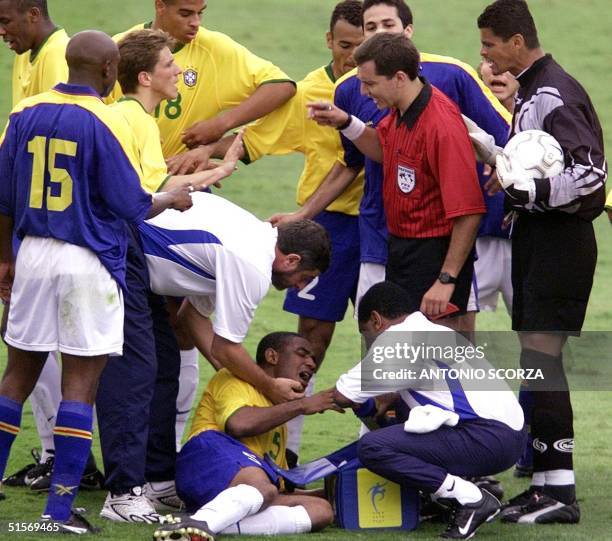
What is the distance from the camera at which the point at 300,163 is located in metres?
14.8

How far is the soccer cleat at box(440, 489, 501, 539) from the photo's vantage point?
5070mm

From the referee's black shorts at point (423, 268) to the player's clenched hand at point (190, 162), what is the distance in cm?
105

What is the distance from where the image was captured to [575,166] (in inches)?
212

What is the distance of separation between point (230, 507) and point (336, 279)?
86.3 inches

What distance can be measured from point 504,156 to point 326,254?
850mm

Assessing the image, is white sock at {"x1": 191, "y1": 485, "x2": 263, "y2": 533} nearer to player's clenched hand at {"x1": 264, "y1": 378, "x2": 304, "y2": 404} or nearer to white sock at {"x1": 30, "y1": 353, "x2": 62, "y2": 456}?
player's clenched hand at {"x1": 264, "y1": 378, "x2": 304, "y2": 404}

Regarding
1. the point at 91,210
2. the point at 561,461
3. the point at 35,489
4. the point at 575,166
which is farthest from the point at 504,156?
the point at 35,489

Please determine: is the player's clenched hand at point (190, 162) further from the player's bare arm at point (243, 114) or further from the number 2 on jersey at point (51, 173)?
the number 2 on jersey at point (51, 173)

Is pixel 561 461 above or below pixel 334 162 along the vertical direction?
below

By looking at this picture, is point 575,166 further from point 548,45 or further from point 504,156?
point 548,45

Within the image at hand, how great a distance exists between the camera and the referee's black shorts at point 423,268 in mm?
5871

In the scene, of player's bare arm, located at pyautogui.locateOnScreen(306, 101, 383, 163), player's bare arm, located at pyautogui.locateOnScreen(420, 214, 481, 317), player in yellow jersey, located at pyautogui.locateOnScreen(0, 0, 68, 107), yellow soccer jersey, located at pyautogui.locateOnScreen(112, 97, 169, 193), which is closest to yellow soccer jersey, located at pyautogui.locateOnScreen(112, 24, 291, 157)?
player in yellow jersey, located at pyautogui.locateOnScreen(0, 0, 68, 107)

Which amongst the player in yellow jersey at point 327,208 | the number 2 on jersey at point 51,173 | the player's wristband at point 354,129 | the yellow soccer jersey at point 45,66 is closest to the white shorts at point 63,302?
the number 2 on jersey at point 51,173

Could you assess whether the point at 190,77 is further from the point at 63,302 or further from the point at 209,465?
the point at 209,465
